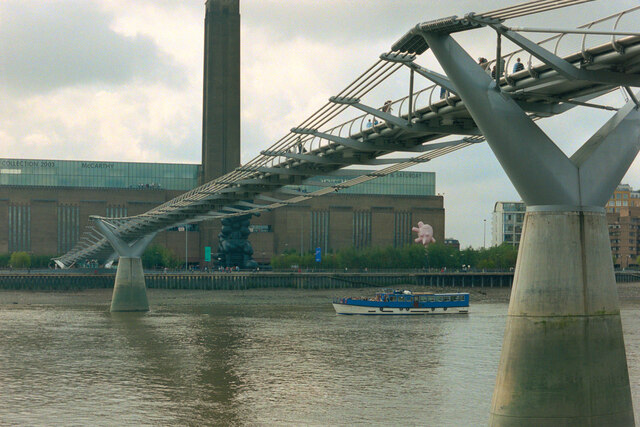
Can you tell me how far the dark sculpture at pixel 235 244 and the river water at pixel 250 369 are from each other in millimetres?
46804

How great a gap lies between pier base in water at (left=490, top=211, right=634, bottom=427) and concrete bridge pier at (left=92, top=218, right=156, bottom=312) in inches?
2556

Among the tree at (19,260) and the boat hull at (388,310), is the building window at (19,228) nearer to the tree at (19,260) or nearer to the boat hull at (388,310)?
the tree at (19,260)

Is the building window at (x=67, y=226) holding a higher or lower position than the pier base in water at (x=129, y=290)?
higher

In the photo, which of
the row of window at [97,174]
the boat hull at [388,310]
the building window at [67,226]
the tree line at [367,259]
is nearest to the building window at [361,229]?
the tree line at [367,259]

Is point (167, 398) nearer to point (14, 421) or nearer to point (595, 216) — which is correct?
point (14, 421)

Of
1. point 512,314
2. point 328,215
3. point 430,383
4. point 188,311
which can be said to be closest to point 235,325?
point 188,311

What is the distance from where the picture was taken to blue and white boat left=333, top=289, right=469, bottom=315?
83.1m

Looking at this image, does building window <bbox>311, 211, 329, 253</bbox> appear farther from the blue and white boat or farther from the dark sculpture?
the blue and white boat

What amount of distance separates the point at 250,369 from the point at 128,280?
4298 cm

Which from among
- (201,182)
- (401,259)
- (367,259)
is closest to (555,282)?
(367,259)

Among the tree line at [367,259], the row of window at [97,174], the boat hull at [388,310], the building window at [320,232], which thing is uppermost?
the row of window at [97,174]

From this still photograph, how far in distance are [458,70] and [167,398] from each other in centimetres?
1890

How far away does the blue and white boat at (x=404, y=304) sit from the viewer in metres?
83.1

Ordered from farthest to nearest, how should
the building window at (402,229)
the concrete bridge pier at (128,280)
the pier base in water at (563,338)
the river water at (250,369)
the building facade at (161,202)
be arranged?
the building window at (402,229) → the building facade at (161,202) → the concrete bridge pier at (128,280) → the river water at (250,369) → the pier base in water at (563,338)
